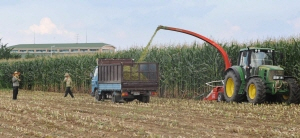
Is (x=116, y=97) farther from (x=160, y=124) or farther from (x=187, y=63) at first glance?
(x=160, y=124)

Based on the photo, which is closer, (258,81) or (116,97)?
(258,81)

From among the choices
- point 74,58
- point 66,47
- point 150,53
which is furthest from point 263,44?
point 66,47

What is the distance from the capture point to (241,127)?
1348 centimetres

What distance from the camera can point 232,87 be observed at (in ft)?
77.0

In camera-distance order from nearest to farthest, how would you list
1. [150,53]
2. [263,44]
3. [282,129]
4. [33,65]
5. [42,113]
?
[282,129] → [42,113] → [263,44] → [150,53] → [33,65]

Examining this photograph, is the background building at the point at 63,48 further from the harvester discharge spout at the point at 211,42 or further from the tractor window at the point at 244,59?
the tractor window at the point at 244,59

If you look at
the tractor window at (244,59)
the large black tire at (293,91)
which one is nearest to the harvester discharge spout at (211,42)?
the tractor window at (244,59)

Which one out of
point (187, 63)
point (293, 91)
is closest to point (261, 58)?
point (293, 91)

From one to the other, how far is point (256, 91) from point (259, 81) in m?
0.42

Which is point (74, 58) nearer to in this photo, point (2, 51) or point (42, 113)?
point (42, 113)

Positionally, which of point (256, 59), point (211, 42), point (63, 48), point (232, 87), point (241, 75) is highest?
point (63, 48)

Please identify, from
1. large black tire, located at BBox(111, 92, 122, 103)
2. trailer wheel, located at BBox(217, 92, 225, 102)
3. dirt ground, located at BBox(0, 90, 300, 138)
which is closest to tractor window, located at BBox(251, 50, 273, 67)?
trailer wheel, located at BBox(217, 92, 225, 102)

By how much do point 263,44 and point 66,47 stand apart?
9607 cm

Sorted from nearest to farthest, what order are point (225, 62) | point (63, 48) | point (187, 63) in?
point (225, 62), point (187, 63), point (63, 48)
